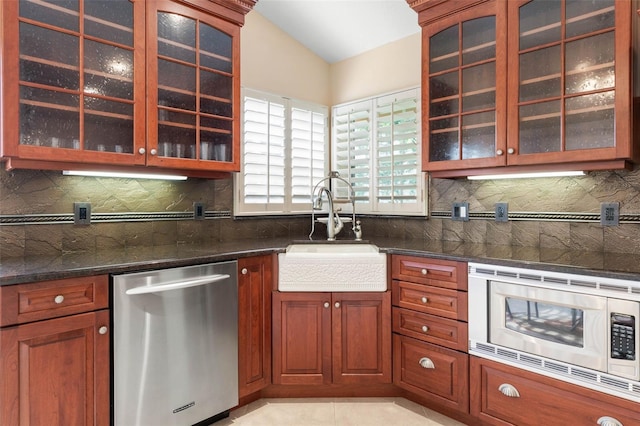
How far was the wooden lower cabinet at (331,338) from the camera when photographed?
233cm

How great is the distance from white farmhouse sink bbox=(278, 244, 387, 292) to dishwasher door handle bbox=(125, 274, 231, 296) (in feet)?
1.31

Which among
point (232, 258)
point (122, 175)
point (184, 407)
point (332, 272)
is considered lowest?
point (184, 407)

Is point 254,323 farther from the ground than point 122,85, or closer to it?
closer to it

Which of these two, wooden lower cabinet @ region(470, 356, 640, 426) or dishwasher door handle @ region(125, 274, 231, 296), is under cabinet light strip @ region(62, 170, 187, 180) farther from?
wooden lower cabinet @ region(470, 356, 640, 426)

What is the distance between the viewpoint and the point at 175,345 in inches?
74.1

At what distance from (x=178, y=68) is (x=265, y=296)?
1.45 meters

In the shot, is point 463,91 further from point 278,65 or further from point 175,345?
point 175,345

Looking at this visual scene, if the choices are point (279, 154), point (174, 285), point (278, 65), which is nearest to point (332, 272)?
point (174, 285)

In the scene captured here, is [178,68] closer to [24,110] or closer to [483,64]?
[24,110]

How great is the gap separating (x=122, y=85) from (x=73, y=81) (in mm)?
225

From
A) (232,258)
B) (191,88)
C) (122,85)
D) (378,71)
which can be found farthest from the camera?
(378,71)

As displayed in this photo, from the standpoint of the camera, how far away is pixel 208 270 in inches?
79.0

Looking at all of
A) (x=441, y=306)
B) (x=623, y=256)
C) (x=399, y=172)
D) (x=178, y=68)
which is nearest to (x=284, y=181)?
(x=399, y=172)

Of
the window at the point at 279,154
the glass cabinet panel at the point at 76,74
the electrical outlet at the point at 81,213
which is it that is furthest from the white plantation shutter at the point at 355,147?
the electrical outlet at the point at 81,213
